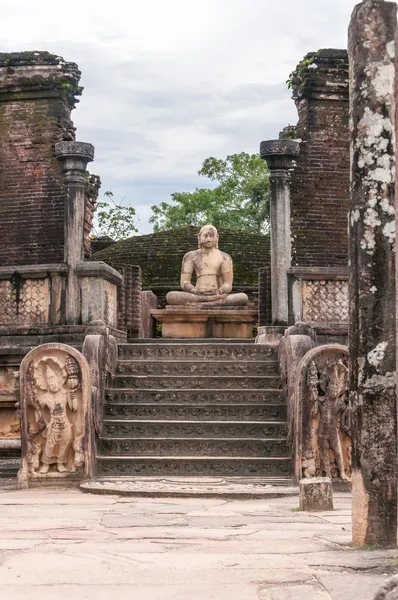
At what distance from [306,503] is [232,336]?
7986 mm

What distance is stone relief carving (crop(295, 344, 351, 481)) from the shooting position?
10.1 m

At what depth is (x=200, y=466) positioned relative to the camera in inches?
421

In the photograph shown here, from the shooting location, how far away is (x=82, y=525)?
7.17 m

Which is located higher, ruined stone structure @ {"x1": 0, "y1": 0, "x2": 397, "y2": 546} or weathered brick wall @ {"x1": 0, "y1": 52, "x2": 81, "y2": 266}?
weathered brick wall @ {"x1": 0, "y1": 52, "x2": 81, "y2": 266}

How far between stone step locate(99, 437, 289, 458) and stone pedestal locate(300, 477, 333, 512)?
2666 mm

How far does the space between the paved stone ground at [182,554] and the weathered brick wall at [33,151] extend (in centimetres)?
889

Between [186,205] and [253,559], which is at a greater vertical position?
[186,205]

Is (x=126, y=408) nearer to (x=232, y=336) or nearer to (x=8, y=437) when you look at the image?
(x=8, y=437)

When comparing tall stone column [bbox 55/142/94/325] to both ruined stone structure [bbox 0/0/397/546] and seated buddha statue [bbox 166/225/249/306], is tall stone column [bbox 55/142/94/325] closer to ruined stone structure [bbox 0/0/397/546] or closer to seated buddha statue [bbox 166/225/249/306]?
ruined stone structure [bbox 0/0/397/546]

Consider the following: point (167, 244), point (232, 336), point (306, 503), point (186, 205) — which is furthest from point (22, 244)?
point (186, 205)

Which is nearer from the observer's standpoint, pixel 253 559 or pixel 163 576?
pixel 163 576

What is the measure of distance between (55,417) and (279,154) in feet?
18.9

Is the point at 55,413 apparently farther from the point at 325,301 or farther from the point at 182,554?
the point at 182,554

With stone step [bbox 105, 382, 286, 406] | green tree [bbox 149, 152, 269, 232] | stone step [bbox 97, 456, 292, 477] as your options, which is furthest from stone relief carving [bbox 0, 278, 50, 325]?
green tree [bbox 149, 152, 269, 232]
